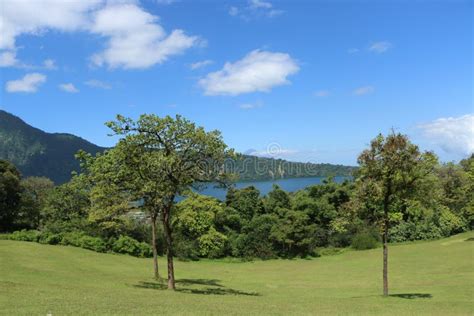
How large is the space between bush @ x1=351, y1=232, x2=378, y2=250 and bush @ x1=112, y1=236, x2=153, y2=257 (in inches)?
1176

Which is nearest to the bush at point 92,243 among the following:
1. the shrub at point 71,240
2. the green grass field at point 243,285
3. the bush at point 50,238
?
the shrub at point 71,240

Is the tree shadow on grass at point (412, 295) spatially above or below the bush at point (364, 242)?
above

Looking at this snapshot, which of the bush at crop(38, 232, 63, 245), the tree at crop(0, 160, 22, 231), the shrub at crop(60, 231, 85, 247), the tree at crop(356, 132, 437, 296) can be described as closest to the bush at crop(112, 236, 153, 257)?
the shrub at crop(60, 231, 85, 247)

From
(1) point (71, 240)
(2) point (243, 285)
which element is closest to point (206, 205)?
(2) point (243, 285)

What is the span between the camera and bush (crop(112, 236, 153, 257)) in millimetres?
49906

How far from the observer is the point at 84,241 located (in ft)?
158

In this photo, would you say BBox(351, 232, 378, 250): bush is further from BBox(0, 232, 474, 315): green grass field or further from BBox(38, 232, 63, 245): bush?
BBox(38, 232, 63, 245): bush

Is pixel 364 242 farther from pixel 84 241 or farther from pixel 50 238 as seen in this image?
pixel 50 238

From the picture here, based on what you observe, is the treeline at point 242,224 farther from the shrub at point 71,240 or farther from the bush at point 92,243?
the shrub at point 71,240

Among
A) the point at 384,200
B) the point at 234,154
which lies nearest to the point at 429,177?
the point at 384,200

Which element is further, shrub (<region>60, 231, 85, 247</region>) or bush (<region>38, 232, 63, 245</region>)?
shrub (<region>60, 231, 85, 247</region>)

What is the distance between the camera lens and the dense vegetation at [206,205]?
23.0 metres

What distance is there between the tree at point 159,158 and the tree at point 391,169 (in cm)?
750

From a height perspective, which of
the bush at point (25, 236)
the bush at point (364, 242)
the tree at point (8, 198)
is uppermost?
the tree at point (8, 198)
